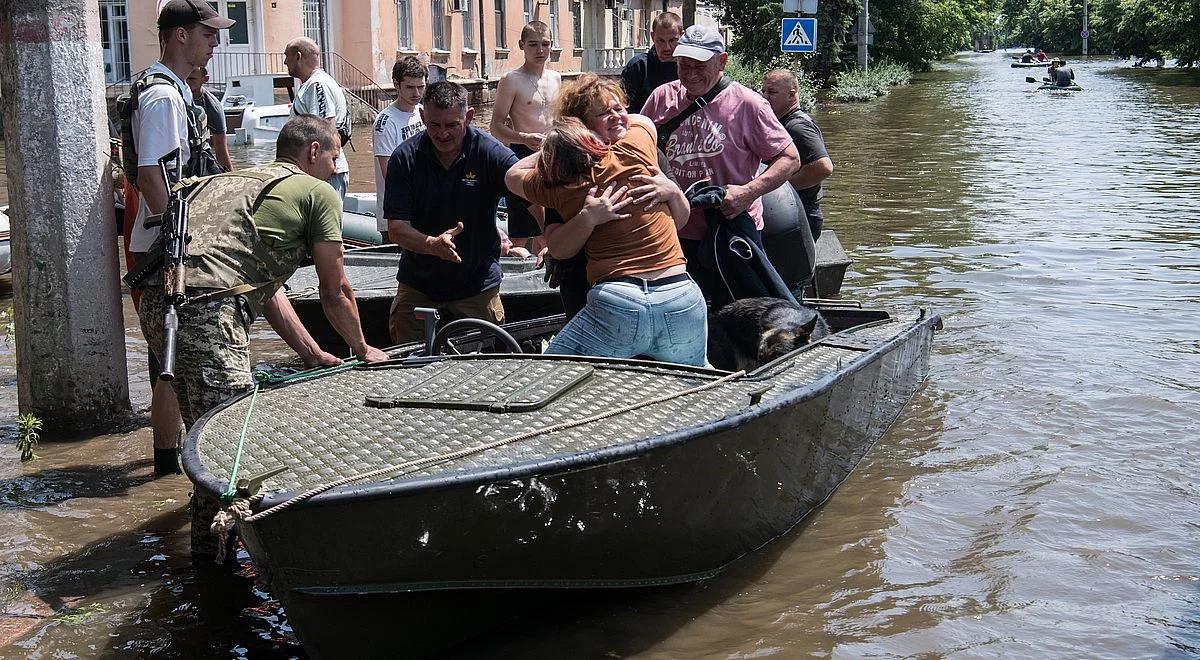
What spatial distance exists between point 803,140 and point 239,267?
3821 millimetres

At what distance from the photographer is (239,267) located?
458cm

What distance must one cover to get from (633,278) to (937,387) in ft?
11.4

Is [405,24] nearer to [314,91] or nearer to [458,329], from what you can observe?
[314,91]

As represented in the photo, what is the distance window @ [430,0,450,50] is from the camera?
35.3 m

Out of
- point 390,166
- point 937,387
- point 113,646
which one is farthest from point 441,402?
point 937,387

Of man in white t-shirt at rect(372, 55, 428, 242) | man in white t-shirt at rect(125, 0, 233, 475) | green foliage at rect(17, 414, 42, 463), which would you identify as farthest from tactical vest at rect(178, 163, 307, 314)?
man in white t-shirt at rect(372, 55, 428, 242)

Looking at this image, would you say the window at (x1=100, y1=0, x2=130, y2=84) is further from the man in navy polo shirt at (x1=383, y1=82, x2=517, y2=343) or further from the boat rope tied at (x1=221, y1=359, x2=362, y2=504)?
the boat rope tied at (x1=221, y1=359, x2=362, y2=504)

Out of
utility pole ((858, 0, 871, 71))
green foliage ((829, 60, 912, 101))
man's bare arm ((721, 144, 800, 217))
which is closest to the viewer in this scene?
man's bare arm ((721, 144, 800, 217))

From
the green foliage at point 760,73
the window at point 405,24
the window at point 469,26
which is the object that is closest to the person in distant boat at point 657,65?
the green foliage at point 760,73

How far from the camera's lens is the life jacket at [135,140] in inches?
207

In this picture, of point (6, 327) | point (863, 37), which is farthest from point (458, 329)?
→ point (863, 37)

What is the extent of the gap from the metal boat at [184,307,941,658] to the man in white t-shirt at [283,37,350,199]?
12.9ft

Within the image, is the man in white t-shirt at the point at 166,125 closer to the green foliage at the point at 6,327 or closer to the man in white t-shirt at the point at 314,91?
the man in white t-shirt at the point at 314,91

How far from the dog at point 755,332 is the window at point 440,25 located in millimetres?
31232
